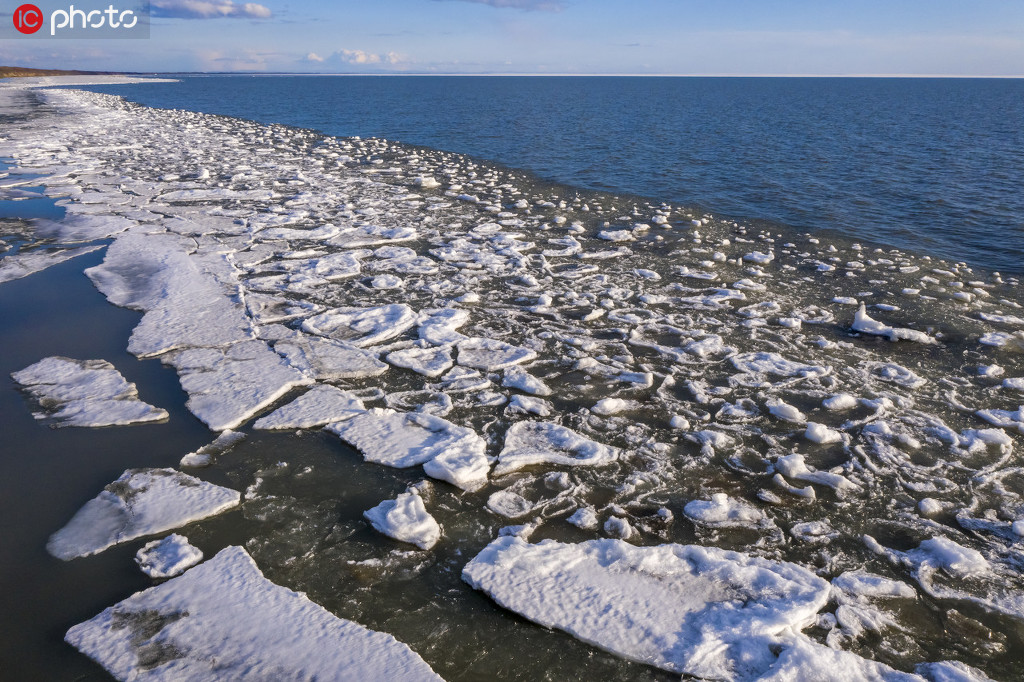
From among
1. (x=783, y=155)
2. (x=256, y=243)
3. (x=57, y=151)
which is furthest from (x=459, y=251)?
(x=783, y=155)

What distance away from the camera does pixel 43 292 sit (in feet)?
18.5

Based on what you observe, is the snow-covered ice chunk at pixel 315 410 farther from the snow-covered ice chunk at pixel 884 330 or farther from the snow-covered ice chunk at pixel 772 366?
the snow-covered ice chunk at pixel 884 330

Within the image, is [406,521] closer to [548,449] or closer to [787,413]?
[548,449]

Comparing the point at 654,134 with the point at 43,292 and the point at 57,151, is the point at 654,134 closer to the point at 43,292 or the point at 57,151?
the point at 57,151

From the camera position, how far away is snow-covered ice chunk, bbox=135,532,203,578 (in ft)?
8.46

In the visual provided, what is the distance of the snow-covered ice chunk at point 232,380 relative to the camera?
Answer: 3770mm

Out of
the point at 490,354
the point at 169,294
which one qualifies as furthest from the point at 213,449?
the point at 169,294

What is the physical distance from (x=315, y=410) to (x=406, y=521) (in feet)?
4.19

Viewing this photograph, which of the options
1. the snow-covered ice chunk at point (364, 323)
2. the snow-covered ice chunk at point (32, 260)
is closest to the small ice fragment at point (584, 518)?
the snow-covered ice chunk at point (364, 323)

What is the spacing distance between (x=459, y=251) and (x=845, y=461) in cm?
502

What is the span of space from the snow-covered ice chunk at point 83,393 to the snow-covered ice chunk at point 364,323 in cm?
142

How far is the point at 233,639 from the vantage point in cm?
225

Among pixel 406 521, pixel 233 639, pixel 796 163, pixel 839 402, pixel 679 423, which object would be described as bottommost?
pixel 233 639

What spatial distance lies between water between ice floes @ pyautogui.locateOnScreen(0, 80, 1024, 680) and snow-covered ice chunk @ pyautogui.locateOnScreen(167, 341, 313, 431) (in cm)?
14
